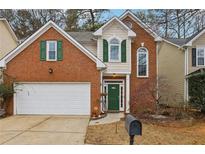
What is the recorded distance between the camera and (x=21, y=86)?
66.2ft

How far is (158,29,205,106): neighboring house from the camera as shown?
76.3ft

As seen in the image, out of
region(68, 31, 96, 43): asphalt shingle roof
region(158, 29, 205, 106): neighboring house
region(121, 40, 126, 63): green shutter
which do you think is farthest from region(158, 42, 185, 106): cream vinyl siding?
region(68, 31, 96, 43): asphalt shingle roof

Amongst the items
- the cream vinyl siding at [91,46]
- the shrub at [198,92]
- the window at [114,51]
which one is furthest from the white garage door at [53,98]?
the shrub at [198,92]

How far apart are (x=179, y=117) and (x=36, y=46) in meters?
9.29

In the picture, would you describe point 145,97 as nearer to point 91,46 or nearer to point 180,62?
point 91,46

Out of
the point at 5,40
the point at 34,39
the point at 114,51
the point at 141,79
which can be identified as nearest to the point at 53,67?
the point at 34,39

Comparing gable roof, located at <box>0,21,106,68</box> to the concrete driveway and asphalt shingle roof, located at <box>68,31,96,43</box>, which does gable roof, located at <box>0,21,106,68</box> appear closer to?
asphalt shingle roof, located at <box>68,31,96,43</box>

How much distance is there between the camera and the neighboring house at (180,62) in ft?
76.3

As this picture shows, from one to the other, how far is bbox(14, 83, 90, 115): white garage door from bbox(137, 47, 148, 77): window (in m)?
4.23

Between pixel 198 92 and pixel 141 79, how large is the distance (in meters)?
4.10

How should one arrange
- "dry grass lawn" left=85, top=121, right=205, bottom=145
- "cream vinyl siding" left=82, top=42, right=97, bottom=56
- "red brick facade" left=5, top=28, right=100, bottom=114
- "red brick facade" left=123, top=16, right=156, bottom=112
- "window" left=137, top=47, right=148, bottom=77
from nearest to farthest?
"dry grass lawn" left=85, top=121, right=205, bottom=145
"red brick facade" left=5, top=28, right=100, bottom=114
"red brick facade" left=123, top=16, right=156, bottom=112
"window" left=137, top=47, right=148, bottom=77
"cream vinyl siding" left=82, top=42, right=97, bottom=56
